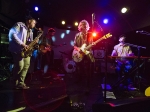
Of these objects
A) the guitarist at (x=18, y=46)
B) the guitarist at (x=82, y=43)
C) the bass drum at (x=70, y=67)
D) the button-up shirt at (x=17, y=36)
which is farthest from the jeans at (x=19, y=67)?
the bass drum at (x=70, y=67)

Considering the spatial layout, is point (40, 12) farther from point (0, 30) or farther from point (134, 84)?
point (134, 84)

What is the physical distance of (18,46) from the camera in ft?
15.2

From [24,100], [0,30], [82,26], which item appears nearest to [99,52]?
[82,26]

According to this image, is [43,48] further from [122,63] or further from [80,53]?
[122,63]

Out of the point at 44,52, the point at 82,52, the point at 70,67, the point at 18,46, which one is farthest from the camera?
the point at 70,67

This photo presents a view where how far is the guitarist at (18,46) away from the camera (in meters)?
4.62

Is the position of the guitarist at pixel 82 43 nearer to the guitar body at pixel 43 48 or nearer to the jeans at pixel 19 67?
the jeans at pixel 19 67

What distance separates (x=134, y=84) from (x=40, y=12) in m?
7.56

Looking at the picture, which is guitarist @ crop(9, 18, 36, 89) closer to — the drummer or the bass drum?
the drummer

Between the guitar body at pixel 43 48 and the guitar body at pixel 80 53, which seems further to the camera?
the guitar body at pixel 43 48

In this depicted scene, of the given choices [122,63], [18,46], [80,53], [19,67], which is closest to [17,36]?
[18,46]

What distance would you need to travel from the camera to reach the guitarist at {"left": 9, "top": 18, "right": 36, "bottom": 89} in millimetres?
4621

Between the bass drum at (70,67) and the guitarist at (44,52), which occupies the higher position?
the guitarist at (44,52)

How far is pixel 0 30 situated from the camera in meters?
7.76
